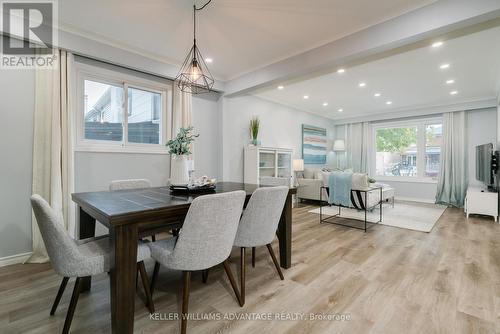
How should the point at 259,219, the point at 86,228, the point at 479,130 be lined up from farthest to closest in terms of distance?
the point at 479,130, the point at 86,228, the point at 259,219

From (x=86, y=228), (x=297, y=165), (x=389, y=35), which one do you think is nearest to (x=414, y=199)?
(x=297, y=165)

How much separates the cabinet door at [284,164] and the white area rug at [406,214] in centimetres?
107

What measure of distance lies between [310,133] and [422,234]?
13.1ft

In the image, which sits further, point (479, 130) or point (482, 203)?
point (479, 130)

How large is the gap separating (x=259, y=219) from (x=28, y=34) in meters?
3.07

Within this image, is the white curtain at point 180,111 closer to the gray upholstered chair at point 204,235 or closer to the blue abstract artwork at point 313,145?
the gray upholstered chair at point 204,235

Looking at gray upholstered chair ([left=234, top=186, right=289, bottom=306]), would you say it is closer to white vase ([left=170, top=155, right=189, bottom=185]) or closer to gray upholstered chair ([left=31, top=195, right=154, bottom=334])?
white vase ([left=170, top=155, right=189, bottom=185])

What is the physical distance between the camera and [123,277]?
131cm

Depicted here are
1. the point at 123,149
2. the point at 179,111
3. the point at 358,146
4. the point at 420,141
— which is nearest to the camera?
the point at 123,149

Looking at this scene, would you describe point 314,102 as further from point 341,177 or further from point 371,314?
point 371,314

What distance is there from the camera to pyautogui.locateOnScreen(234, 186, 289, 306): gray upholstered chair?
1.81 m

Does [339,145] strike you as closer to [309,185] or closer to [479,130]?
[309,185]

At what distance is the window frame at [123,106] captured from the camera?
2.92 meters

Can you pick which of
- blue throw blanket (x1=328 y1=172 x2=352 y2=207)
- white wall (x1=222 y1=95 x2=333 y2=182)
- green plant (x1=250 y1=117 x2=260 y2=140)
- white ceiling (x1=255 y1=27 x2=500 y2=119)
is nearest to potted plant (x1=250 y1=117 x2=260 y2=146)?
green plant (x1=250 y1=117 x2=260 y2=140)
